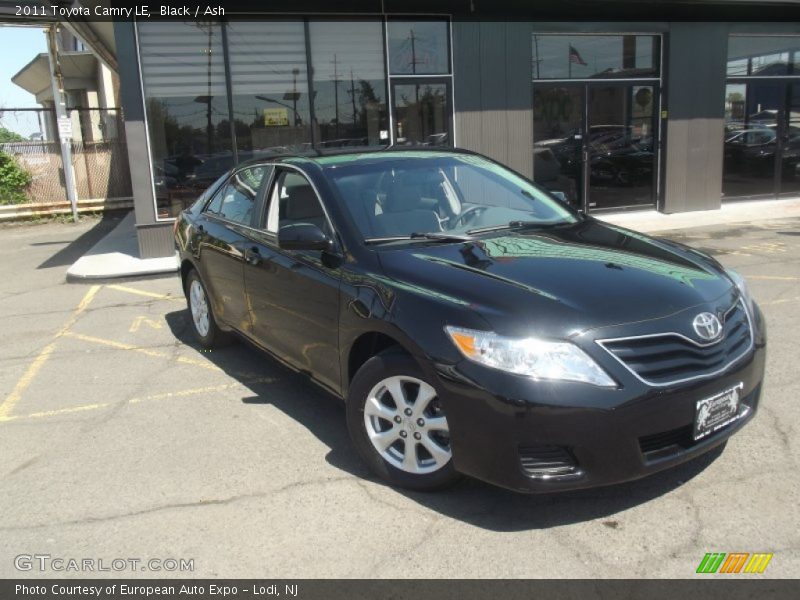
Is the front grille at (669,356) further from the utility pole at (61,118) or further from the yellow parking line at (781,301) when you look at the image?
the utility pole at (61,118)

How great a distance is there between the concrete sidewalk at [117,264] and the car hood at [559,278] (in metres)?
5.78

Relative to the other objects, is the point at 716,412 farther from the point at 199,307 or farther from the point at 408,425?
the point at 199,307

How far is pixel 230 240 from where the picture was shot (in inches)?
199

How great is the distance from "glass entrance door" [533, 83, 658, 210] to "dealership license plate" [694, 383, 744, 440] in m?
9.61

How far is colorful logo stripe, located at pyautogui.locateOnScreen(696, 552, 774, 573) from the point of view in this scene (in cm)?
275

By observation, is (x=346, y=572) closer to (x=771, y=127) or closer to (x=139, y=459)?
(x=139, y=459)

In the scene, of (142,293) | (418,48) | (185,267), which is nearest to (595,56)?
(418,48)

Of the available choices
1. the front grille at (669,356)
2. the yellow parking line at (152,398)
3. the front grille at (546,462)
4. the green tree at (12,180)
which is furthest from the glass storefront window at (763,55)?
the green tree at (12,180)

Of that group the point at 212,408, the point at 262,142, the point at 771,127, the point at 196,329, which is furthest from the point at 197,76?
the point at 771,127

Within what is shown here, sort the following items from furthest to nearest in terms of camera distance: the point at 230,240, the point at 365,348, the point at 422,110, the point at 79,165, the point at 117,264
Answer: the point at 79,165 < the point at 422,110 < the point at 117,264 < the point at 230,240 < the point at 365,348

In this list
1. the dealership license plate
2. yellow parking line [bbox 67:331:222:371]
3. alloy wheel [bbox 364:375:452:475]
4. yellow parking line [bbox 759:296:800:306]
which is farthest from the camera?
yellow parking line [bbox 759:296:800:306]

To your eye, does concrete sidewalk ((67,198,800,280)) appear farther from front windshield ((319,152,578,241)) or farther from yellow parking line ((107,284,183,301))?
front windshield ((319,152,578,241))

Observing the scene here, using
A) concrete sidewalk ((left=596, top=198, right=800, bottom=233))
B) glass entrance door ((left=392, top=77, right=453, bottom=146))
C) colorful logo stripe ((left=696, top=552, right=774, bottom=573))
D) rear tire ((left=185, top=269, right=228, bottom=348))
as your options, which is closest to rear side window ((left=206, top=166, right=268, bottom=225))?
rear tire ((left=185, top=269, right=228, bottom=348))

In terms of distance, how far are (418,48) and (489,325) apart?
31.0ft
